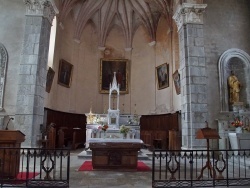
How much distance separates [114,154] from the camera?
23.6ft

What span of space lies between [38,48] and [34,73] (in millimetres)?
1089

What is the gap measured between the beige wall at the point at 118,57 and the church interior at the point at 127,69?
0.07 meters

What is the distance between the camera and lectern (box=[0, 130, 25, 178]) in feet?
16.7

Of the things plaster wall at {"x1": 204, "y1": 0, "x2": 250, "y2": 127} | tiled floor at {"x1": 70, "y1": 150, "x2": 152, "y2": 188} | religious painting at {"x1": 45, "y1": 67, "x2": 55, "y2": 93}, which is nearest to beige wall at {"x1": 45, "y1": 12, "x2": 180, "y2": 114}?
religious painting at {"x1": 45, "y1": 67, "x2": 55, "y2": 93}

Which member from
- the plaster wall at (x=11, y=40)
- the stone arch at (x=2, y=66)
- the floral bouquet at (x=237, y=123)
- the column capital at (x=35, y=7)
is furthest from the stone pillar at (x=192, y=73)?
the stone arch at (x=2, y=66)

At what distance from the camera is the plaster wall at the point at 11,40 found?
9.68 meters

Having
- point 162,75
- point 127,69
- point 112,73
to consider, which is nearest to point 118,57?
point 127,69

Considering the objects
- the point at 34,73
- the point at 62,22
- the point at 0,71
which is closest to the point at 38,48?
the point at 34,73

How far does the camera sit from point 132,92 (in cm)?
1736

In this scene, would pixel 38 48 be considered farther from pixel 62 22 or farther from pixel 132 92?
pixel 132 92

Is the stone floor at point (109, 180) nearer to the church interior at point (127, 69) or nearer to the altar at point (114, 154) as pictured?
the altar at point (114, 154)

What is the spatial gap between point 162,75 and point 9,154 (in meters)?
12.1

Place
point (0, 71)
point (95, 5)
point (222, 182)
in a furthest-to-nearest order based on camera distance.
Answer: point (95, 5) → point (0, 71) → point (222, 182)

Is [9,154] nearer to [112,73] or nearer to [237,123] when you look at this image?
[237,123]
